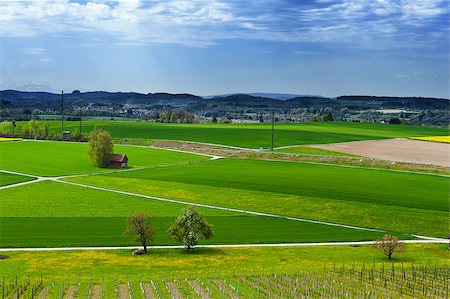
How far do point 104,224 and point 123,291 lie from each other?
2207 cm

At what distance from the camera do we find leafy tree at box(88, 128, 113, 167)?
100 m

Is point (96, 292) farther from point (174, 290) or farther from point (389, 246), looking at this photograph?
point (389, 246)

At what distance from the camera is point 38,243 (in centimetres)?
5081

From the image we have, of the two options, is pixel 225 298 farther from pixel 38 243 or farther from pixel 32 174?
pixel 32 174

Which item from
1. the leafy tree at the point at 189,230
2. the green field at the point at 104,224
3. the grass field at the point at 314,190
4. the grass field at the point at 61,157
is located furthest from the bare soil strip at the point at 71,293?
the grass field at the point at 61,157

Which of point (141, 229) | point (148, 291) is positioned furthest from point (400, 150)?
point (148, 291)

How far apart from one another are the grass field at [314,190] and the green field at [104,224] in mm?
4658

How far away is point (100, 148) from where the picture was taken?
10012 centimetres

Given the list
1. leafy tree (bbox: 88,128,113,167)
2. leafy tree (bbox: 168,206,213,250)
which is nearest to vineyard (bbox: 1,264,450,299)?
leafy tree (bbox: 168,206,213,250)

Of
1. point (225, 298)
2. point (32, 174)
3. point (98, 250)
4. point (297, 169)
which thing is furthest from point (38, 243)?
point (297, 169)

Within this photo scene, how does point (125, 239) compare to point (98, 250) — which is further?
point (125, 239)

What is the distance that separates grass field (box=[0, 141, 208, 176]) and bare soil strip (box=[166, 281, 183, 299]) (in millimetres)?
56149

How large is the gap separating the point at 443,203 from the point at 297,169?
1119 inches

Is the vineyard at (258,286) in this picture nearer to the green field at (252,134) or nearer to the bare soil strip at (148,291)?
the bare soil strip at (148,291)
